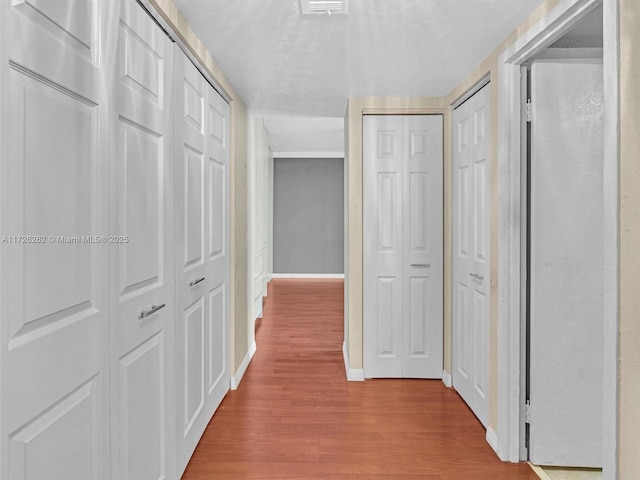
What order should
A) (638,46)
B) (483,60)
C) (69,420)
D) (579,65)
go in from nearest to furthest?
(69,420) < (638,46) < (579,65) < (483,60)

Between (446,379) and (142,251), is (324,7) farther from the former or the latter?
(446,379)

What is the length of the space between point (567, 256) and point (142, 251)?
2.12 m

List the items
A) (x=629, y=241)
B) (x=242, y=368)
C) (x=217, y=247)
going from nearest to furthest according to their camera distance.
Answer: (x=629, y=241) < (x=217, y=247) < (x=242, y=368)

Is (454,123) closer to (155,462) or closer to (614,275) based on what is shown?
(614,275)

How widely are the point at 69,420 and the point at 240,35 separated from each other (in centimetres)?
198

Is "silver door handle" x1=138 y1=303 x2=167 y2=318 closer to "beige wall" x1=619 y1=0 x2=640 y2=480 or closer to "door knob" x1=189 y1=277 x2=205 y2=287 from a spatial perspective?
"door knob" x1=189 y1=277 x2=205 y2=287

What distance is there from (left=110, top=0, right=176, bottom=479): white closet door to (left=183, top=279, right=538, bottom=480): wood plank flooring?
576 millimetres

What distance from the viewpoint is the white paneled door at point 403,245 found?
3607 mm

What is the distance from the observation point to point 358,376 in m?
3.64

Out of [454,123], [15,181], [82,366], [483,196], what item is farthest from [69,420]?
[454,123]

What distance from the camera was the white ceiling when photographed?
2.03 m

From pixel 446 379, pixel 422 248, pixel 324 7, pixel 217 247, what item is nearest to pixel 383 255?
pixel 422 248

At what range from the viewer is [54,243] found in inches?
45.0

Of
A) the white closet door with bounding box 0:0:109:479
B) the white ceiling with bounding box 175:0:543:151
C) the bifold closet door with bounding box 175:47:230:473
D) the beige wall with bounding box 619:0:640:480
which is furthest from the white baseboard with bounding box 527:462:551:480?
the white ceiling with bounding box 175:0:543:151
